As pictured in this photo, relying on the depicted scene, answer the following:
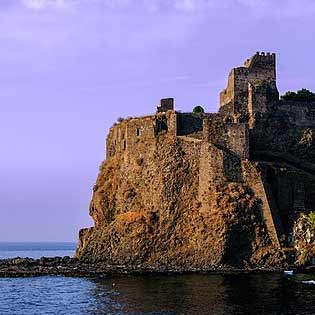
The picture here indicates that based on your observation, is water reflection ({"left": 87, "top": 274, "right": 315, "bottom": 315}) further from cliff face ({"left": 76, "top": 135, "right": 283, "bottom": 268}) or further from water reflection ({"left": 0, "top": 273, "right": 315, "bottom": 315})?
cliff face ({"left": 76, "top": 135, "right": 283, "bottom": 268})

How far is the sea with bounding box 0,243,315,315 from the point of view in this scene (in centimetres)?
5184

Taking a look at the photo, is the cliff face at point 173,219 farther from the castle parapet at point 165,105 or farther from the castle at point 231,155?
the castle parapet at point 165,105

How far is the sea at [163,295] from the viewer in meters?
51.8

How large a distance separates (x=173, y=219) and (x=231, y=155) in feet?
38.9

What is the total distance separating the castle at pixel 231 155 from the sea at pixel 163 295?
598 inches

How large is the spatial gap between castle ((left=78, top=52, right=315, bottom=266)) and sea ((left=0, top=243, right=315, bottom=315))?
15188 mm

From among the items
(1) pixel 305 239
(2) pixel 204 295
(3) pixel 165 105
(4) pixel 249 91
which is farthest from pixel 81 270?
(4) pixel 249 91

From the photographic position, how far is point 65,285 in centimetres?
7069

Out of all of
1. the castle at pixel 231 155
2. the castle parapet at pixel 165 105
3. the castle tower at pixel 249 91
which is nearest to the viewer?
the castle at pixel 231 155

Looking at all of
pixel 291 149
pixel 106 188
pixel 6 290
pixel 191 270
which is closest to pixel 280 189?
pixel 291 149

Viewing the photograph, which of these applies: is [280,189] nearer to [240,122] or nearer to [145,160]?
[240,122]

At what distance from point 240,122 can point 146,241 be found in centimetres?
2330

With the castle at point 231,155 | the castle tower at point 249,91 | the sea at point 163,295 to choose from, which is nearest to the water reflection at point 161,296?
the sea at point 163,295

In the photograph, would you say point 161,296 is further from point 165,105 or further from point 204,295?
point 165,105
